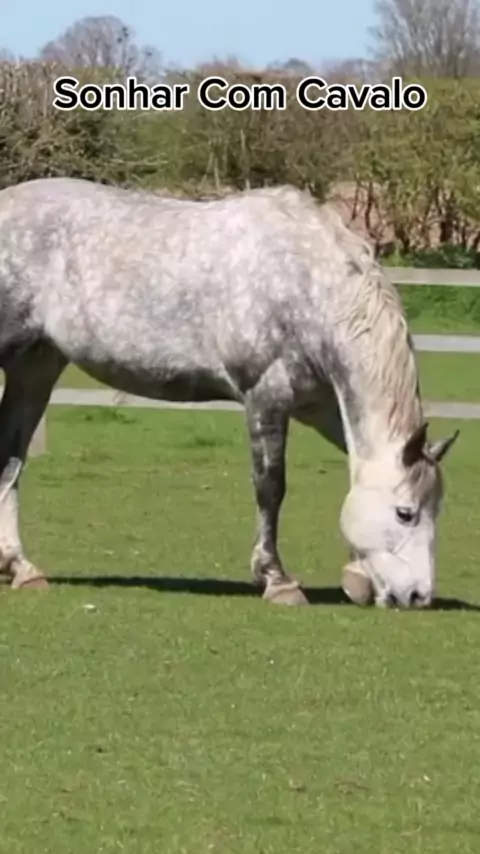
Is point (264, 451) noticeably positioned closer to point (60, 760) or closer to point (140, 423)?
point (60, 760)

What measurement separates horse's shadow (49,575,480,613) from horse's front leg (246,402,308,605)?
0.61ft

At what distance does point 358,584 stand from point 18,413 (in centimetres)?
192

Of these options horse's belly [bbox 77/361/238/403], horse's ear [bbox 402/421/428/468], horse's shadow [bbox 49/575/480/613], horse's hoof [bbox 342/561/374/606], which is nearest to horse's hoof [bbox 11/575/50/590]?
horse's shadow [bbox 49/575/480/613]

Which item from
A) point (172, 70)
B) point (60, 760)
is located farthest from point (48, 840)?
point (172, 70)

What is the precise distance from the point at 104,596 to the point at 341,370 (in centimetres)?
143

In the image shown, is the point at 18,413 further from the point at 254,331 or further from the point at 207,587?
the point at 254,331

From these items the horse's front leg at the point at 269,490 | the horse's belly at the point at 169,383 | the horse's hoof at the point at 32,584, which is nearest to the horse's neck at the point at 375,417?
the horse's front leg at the point at 269,490

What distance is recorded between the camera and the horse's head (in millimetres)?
8117

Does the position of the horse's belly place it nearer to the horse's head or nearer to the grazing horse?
the grazing horse

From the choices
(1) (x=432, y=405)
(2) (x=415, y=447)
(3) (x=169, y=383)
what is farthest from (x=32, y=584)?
(1) (x=432, y=405)

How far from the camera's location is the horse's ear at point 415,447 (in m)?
8.04

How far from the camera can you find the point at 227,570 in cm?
984

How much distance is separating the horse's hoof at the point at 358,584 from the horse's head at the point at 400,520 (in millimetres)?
50

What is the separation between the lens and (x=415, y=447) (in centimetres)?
809
